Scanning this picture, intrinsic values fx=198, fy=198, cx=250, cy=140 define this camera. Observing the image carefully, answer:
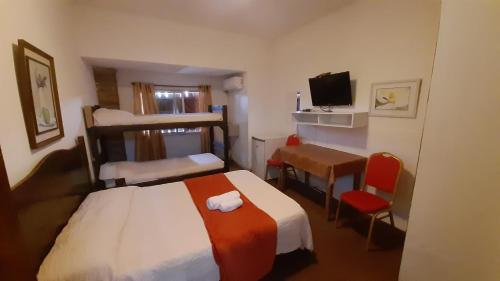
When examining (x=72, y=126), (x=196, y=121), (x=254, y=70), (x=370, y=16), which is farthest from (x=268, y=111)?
(x=72, y=126)

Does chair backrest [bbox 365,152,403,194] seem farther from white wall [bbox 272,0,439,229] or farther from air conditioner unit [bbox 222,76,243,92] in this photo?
air conditioner unit [bbox 222,76,243,92]

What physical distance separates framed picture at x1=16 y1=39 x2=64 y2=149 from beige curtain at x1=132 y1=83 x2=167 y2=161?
2.16 metres

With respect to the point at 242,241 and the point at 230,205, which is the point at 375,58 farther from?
the point at 242,241

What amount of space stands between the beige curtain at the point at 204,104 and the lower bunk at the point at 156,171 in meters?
1.11

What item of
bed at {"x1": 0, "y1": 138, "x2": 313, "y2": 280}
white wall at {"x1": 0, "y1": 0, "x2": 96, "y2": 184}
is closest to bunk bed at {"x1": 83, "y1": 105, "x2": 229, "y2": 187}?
white wall at {"x1": 0, "y1": 0, "x2": 96, "y2": 184}

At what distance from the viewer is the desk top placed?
7.81 feet

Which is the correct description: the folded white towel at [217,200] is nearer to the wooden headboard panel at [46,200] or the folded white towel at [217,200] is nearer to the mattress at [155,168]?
the wooden headboard panel at [46,200]

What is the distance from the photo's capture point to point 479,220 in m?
1.05

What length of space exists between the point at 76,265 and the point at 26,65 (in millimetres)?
1265

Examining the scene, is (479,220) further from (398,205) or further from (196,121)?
(196,121)

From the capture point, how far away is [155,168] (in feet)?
9.77

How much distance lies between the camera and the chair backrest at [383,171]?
2.08 m

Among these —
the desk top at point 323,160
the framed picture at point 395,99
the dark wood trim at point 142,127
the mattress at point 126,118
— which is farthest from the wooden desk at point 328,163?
the mattress at point 126,118

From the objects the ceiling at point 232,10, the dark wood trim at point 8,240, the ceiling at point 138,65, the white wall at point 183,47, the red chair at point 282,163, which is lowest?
the red chair at point 282,163
